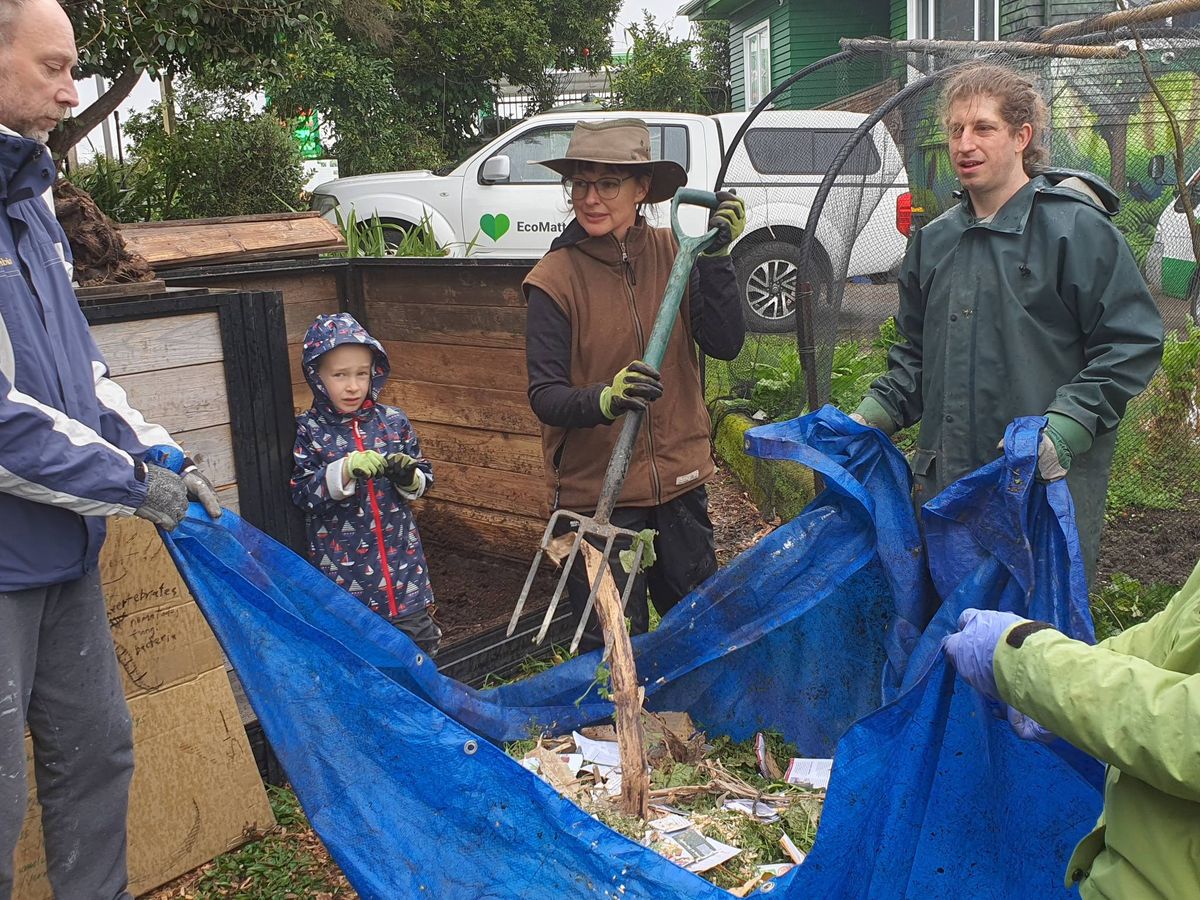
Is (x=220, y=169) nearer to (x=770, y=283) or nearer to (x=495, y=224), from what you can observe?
(x=495, y=224)

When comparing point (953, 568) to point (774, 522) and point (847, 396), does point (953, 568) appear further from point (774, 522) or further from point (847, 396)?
point (847, 396)

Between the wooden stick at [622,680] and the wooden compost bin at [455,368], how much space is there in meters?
1.30

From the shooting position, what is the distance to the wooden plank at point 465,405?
177 inches

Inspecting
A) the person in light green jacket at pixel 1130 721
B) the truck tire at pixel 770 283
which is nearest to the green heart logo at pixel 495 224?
the truck tire at pixel 770 283

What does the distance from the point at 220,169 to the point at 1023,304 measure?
8350 millimetres

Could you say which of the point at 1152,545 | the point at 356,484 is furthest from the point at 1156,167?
the point at 356,484

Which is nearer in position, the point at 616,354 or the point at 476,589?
the point at 616,354

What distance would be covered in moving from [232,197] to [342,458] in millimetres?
7198

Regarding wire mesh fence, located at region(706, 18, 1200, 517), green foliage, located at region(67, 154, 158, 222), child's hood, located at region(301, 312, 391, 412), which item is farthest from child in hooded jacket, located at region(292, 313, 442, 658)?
green foliage, located at region(67, 154, 158, 222)

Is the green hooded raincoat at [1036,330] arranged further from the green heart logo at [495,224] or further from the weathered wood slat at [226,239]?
the green heart logo at [495,224]

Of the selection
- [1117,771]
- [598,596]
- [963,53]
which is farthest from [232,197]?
[1117,771]

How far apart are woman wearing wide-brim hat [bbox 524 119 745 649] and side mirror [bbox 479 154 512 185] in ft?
25.4

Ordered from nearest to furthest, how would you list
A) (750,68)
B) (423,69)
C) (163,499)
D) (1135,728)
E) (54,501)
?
(1135,728) < (54,501) < (163,499) < (423,69) < (750,68)

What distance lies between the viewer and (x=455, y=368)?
15.2 ft
